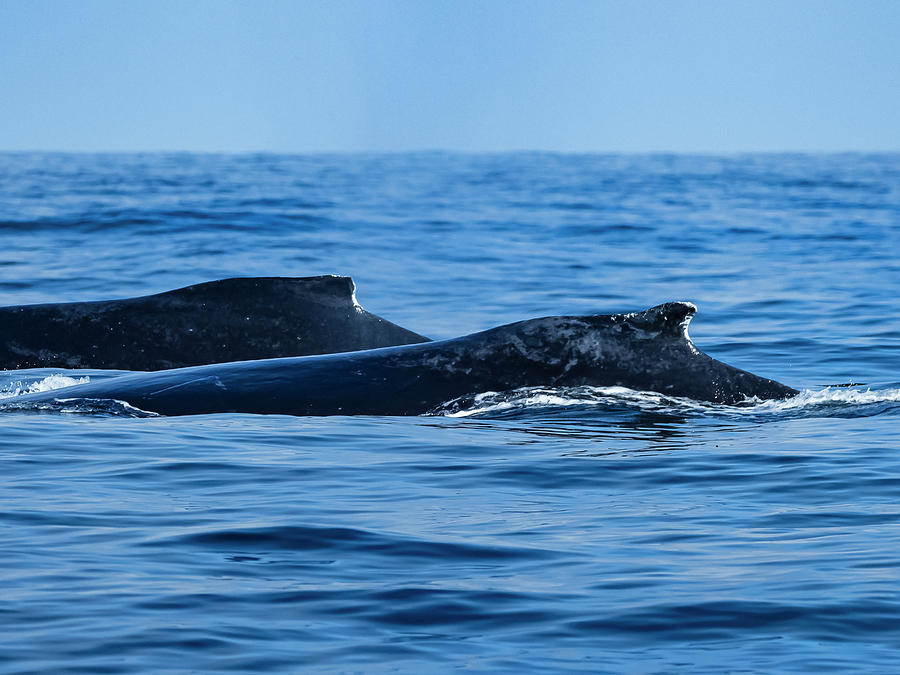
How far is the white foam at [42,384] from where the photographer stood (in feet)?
36.9

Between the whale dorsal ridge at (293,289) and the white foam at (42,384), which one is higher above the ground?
the whale dorsal ridge at (293,289)

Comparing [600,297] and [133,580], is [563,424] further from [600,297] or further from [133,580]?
[600,297]

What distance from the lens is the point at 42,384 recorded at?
37.2ft

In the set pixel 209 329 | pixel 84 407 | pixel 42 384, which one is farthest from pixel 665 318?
pixel 42 384

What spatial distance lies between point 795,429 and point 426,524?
12.2 feet

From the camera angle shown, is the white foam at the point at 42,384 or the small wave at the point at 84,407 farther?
the white foam at the point at 42,384

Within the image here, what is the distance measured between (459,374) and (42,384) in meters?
3.61

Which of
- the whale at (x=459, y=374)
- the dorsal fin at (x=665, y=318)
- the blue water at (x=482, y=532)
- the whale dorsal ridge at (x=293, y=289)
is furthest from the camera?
the whale dorsal ridge at (x=293, y=289)

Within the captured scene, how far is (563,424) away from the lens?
9.52m

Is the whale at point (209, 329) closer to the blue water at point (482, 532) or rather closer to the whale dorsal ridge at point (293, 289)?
the whale dorsal ridge at point (293, 289)

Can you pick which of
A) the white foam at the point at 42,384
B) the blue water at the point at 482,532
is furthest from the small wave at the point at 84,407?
the white foam at the point at 42,384

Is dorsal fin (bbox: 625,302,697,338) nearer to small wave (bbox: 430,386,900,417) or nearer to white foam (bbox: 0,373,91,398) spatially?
small wave (bbox: 430,386,900,417)

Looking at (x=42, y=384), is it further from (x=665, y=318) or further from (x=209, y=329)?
(x=665, y=318)

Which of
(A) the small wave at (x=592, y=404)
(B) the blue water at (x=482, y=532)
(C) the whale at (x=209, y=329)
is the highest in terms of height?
(C) the whale at (x=209, y=329)
